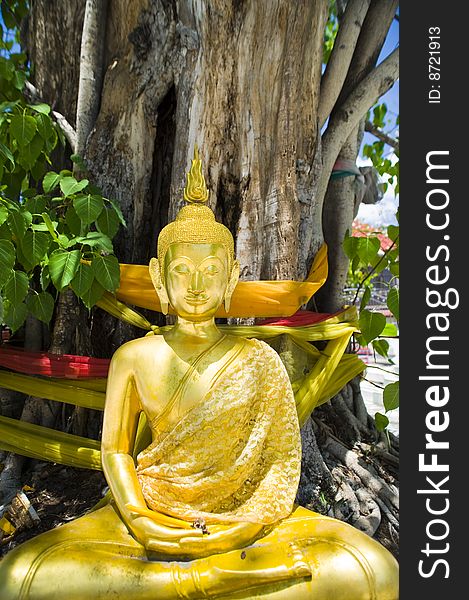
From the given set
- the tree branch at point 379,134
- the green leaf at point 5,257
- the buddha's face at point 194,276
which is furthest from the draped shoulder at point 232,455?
the tree branch at point 379,134

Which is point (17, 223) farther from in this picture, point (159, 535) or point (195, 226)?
point (159, 535)

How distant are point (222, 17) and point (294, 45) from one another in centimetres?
41

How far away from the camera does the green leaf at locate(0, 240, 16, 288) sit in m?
2.14

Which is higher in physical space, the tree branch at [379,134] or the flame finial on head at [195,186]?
the tree branch at [379,134]

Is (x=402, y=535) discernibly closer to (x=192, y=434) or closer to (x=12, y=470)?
(x=192, y=434)

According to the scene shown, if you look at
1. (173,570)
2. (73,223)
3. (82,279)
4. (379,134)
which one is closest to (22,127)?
(73,223)

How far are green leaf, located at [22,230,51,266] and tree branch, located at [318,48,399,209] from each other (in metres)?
1.64

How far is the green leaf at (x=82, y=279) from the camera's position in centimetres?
226

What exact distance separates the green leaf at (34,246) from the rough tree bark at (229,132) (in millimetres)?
564

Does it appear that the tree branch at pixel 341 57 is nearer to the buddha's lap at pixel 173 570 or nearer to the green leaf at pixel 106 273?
the green leaf at pixel 106 273

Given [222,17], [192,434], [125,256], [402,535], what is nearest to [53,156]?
[125,256]

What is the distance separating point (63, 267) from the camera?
2238 millimetres

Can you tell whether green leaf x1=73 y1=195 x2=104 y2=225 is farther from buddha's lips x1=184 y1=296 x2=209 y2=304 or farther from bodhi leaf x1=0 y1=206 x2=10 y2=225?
buddha's lips x1=184 y1=296 x2=209 y2=304

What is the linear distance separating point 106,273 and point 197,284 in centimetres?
57
